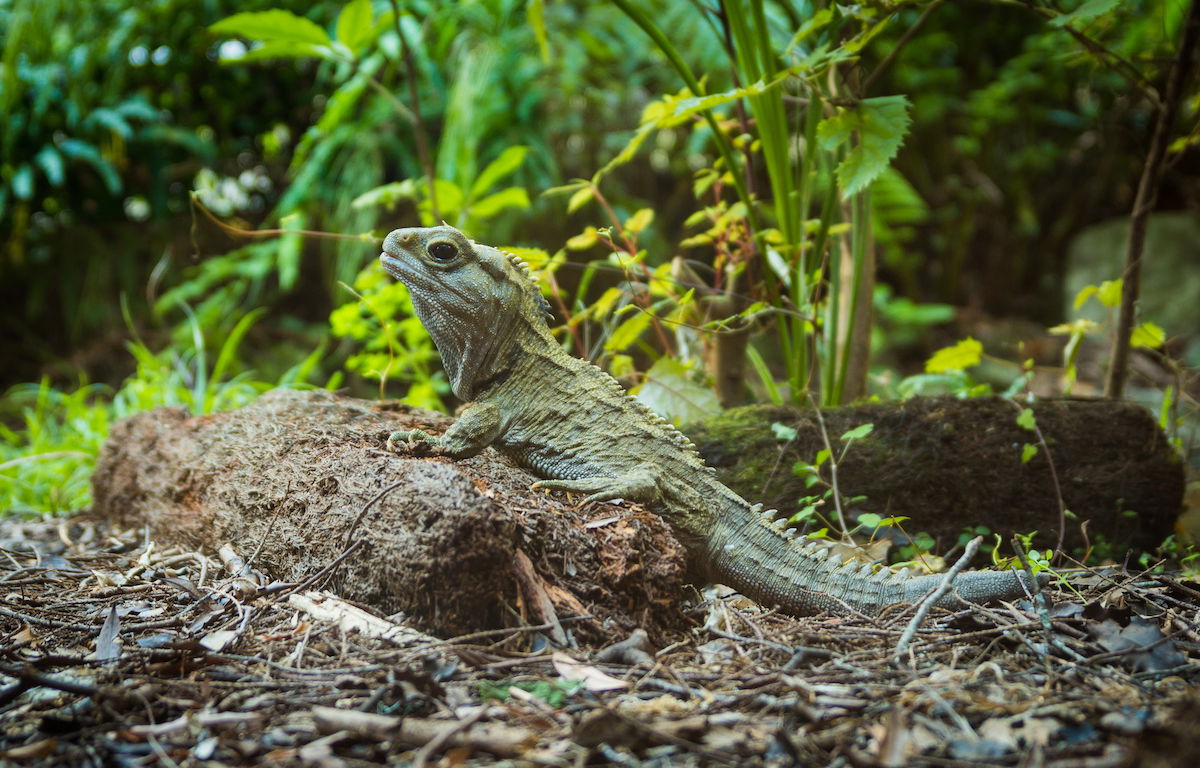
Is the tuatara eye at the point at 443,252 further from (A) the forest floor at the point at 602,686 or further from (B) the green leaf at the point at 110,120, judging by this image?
(B) the green leaf at the point at 110,120

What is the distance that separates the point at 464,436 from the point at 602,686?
47.2 inches

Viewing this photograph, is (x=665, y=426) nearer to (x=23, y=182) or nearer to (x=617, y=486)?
(x=617, y=486)

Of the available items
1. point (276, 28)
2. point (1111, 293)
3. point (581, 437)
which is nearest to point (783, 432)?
point (581, 437)

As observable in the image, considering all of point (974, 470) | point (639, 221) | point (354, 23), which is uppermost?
point (354, 23)

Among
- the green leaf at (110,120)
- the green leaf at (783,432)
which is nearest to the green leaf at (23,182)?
the green leaf at (110,120)

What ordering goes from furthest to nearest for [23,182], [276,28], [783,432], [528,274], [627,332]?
[23,182] < [276,28] < [627,332] < [783,432] < [528,274]

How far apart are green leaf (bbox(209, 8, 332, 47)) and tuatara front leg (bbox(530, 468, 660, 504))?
280 cm

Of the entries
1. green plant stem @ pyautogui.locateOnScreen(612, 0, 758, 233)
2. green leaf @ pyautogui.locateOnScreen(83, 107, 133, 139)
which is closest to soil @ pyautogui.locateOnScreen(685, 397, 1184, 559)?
green plant stem @ pyautogui.locateOnScreen(612, 0, 758, 233)

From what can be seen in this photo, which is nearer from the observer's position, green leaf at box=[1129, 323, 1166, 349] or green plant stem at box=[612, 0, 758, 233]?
green plant stem at box=[612, 0, 758, 233]

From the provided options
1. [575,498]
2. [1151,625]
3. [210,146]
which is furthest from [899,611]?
[210,146]

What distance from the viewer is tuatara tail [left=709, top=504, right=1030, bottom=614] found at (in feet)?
9.28

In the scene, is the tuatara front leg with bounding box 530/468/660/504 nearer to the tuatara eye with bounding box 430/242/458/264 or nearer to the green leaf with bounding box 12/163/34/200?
the tuatara eye with bounding box 430/242/458/264

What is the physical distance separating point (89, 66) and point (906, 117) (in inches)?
320

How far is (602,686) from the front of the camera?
2.17m
